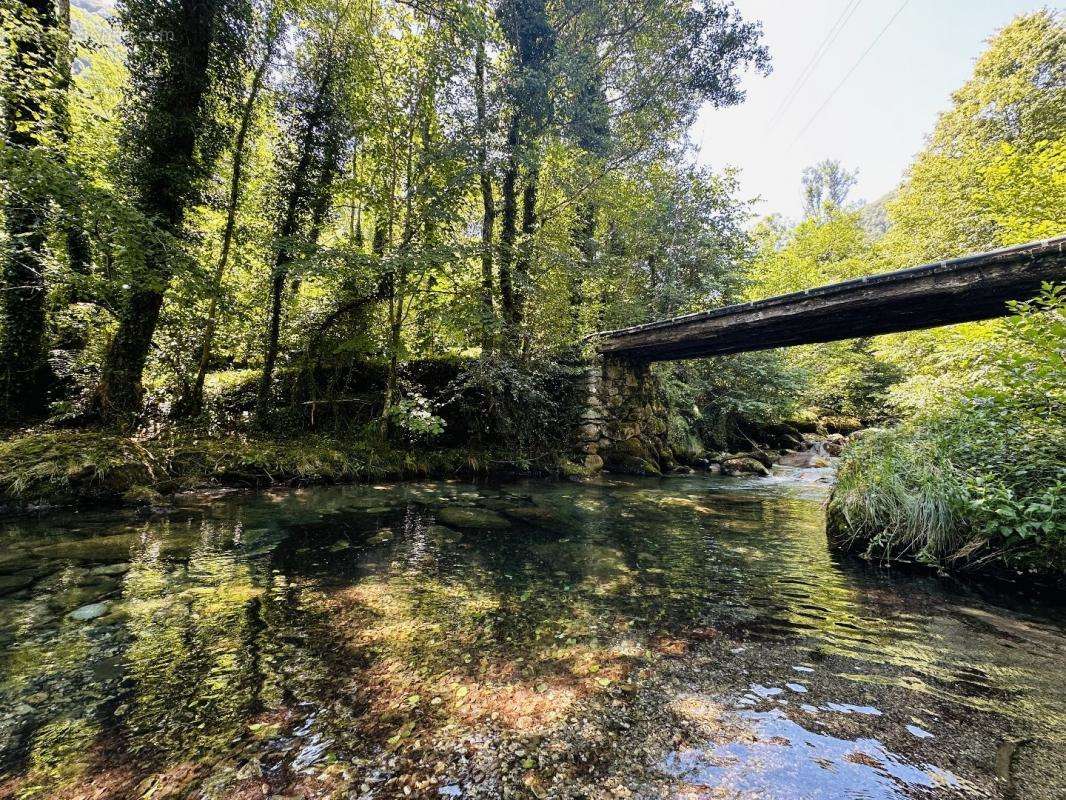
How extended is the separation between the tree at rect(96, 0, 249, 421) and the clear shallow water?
4036 mm

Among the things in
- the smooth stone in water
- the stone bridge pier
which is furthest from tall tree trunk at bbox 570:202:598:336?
the smooth stone in water

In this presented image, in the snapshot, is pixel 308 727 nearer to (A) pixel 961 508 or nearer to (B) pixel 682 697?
(B) pixel 682 697

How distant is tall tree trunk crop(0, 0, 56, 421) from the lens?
260 inches

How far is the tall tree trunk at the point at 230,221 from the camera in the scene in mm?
8305

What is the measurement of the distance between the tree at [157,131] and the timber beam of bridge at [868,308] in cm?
955

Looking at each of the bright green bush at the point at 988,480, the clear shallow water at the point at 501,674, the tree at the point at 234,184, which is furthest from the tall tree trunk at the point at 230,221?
the bright green bush at the point at 988,480

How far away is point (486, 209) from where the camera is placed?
1092 cm

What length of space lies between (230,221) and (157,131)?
5.67 ft

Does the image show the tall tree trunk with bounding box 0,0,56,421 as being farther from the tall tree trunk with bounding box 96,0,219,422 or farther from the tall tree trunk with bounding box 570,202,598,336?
the tall tree trunk with bounding box 570,202,598,336

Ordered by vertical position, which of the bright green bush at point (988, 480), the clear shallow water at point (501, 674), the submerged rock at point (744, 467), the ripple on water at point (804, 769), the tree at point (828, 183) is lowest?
the clear shallow water at point (501, 674)

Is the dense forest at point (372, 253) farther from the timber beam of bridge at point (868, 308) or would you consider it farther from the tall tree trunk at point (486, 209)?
the timber beam of bridge at point (868, 308)

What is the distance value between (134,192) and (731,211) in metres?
16.5

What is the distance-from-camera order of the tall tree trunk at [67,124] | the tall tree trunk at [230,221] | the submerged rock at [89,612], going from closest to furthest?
the submerged rock at [89,612] → the tall tree trunk at [67,124] → the tall tree trunk at [230,221]

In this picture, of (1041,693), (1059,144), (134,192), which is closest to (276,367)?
(134,192)
